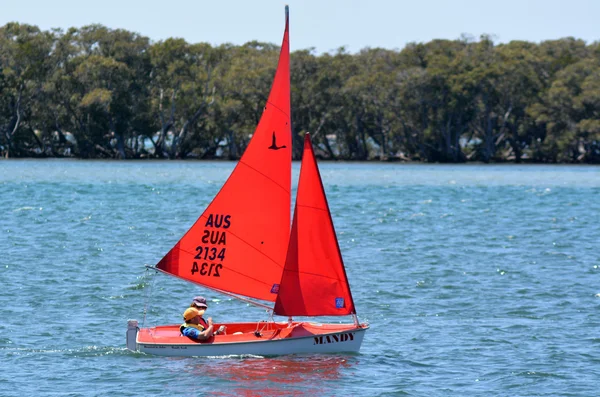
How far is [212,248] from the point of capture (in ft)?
78.9

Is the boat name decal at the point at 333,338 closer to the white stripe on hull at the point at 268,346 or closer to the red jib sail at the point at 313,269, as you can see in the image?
the white stripe on hull at the point at 268,346

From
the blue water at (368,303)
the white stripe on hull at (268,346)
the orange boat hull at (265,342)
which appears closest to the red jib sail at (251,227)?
the orange boat hull at (265,342)

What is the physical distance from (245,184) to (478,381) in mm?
6574

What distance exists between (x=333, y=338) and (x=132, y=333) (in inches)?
168

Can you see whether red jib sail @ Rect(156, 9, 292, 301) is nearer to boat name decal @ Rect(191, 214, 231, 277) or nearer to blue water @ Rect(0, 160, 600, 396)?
boat name decal @ Rect(191, 214, 231, 277)

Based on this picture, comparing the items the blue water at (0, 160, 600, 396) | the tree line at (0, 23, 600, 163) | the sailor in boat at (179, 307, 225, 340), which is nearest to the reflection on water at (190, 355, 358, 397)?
the blue water at (0, 160, 600, 396)

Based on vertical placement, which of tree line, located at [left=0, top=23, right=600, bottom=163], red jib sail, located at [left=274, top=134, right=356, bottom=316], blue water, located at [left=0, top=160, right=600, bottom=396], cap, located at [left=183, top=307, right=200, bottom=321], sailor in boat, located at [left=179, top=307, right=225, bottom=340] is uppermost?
tree line, located at [left=0, top=23, right=600, bottom=163]

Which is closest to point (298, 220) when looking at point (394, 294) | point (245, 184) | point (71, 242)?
point (245, 184)

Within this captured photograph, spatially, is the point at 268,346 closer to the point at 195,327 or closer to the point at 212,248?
the point at 195,327

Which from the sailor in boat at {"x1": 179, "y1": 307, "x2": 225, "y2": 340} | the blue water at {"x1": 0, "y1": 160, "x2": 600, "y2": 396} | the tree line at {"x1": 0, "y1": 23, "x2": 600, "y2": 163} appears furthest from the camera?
the tree line at {"x1": 0, "y1": 23, "x2": 600, "y2": 163}

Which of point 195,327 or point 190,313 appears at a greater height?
point 190,313

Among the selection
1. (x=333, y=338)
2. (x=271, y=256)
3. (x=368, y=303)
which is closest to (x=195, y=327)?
(x=271, y=256)

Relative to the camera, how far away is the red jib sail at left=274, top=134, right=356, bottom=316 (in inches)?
914

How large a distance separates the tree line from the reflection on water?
108099 mm
